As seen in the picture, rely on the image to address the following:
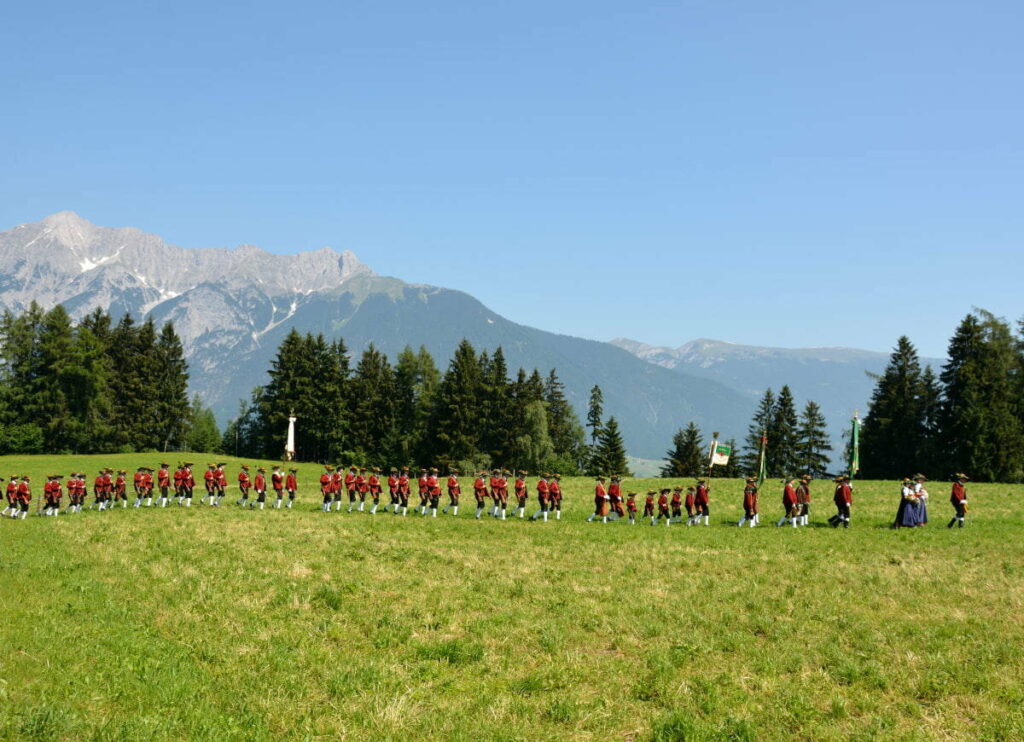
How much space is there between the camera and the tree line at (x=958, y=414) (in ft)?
211

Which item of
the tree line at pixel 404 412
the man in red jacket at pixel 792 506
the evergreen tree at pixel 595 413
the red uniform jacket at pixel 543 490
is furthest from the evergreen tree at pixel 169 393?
the man in red jacket at pixel 792 506

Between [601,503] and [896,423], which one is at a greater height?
[896,423]

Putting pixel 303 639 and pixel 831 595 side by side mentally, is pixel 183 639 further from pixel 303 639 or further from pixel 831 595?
pixel 831 595

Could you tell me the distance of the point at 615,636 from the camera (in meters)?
14.5

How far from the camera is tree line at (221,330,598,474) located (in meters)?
88.9

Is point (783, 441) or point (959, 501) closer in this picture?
point (959, 501)

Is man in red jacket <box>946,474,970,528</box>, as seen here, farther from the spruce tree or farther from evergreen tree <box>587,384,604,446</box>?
evergreen tree <box>587,384,604,446</box>

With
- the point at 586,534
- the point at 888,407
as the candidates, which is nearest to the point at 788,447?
the point at 888,407

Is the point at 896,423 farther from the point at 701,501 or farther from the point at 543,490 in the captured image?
the point at 543,490

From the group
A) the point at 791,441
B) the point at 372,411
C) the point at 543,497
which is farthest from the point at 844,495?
the point at 372,411

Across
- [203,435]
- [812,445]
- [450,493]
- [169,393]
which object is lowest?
[203,435]

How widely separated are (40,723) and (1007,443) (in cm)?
7291

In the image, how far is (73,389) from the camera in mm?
87125

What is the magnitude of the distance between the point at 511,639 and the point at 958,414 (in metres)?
65.6
